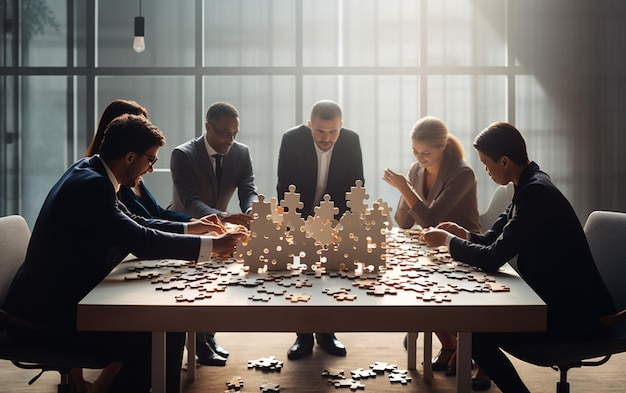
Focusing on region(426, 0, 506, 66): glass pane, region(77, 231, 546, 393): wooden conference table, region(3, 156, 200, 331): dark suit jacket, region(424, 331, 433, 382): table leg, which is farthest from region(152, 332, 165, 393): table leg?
region(426, 0, 506, 66): glass pane

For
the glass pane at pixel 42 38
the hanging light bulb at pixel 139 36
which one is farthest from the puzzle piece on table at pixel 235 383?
the glass pane at pixel 42 38

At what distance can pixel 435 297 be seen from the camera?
6.51ft

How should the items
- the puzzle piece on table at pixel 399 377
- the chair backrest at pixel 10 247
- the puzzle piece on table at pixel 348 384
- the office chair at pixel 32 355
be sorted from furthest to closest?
the puzzle piece on table at pixel 399 377 → the puzzle piece on table at pixel 348 384 → the chair backrest at pixel 10 247 → the office chair at pixel 32 355

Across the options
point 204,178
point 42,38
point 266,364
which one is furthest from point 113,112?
point 42,38

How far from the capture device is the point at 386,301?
77.0 inches

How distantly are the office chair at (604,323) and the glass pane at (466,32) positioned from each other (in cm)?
356

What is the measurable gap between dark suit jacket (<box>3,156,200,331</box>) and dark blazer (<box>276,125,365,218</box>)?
1784 mm

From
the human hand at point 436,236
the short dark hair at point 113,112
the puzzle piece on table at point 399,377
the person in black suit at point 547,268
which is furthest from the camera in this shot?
the puzzle piece on table at point 399,377

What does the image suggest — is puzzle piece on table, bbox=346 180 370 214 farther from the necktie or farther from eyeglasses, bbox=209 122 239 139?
the necktie

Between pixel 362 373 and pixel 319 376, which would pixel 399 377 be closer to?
pixel 362 373

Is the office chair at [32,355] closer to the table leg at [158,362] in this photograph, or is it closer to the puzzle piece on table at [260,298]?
the table leg at [158,362]

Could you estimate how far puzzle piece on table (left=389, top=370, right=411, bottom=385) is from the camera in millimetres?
3371

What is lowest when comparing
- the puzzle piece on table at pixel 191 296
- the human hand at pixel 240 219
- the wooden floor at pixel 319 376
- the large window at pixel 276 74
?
the wooden floor at pixel 319 376

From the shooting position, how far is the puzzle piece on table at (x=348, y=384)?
10.7ft
